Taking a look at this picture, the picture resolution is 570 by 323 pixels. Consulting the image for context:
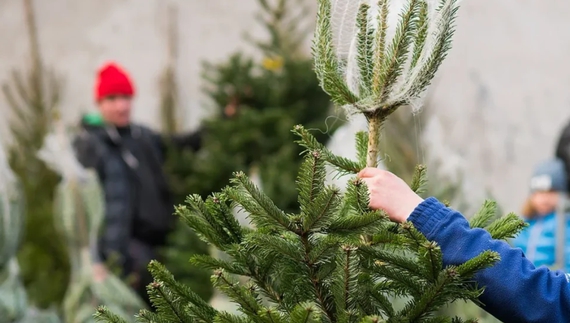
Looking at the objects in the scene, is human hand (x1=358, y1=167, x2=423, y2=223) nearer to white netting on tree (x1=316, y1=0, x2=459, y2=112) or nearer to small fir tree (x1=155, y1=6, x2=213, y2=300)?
white netting on tree (x1=316, y1=0, x2=459, y2=112)

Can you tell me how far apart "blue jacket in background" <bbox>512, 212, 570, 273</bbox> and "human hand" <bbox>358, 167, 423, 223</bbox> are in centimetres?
275

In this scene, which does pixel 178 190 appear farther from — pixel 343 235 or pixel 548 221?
pixel 343 235

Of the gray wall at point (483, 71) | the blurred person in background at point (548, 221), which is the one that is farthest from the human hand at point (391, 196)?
the gray wall at point (483, 71)

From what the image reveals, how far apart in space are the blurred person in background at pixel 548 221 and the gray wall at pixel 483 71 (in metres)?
1.36

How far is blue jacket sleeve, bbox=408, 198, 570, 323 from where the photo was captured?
73.9 inches

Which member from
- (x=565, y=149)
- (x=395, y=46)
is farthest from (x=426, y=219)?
(x=565, y=149)

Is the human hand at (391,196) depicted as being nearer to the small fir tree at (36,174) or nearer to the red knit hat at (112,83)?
the small fir tree at (36,174)

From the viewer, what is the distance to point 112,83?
643 cm

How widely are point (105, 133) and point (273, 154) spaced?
1.16 metres

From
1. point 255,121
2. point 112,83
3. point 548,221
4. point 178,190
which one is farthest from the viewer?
point 112,83

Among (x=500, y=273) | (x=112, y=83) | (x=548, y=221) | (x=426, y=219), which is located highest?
(x=112, y=83)

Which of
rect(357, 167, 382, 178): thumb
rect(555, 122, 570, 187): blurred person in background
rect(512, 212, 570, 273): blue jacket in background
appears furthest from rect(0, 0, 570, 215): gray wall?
rect(357, 167, 382, 178): thumb

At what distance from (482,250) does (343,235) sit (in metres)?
0.27

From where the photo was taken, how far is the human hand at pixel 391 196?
189 cm
